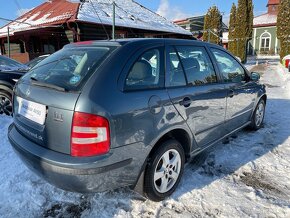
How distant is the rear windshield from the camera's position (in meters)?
2.30

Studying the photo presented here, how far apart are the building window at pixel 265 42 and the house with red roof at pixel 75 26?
2578cm

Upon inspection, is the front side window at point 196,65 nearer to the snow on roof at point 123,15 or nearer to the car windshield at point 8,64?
the car windshield at point 8,64

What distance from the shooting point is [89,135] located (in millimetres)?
2113

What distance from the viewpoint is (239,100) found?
4031 millimetres

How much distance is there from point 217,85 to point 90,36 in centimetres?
1398

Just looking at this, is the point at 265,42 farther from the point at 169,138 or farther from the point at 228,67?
the point at 169,138

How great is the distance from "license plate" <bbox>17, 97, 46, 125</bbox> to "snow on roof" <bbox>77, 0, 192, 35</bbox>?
12.9m

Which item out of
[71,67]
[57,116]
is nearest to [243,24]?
[71,67]

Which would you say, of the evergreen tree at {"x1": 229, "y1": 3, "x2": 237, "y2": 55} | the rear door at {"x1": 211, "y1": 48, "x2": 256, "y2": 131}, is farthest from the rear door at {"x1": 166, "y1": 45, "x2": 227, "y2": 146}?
the evergreen tree at {"x1": 229, "y1": 3, "x2": 237, "y2": 55}

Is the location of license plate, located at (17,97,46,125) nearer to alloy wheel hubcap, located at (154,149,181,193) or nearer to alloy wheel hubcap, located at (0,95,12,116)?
alloy wheel hubcap, located at (154,149,181,193)

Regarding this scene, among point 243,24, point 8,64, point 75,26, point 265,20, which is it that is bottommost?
point 8,64

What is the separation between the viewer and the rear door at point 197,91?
279 centimetres

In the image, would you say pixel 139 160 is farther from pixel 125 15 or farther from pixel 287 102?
pixel 125 15

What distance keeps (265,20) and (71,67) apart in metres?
46.7
